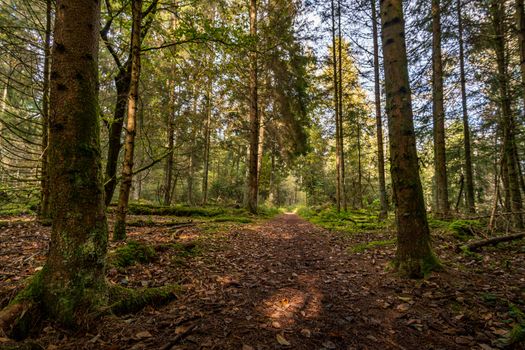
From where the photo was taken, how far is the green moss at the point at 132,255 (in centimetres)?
372

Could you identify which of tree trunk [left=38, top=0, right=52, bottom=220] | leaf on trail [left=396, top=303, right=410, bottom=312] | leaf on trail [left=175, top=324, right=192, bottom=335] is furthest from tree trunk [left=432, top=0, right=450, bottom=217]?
tree trunk [left=38, top=0, right=52, bottom=220]

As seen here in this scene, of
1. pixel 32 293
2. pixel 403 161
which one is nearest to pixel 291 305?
pixel 32 293

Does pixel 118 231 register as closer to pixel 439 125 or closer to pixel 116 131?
pixel 116 131

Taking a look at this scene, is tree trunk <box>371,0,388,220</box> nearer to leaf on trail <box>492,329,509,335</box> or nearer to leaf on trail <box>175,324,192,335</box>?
leaf on trail <box>492,329,509,335</box>

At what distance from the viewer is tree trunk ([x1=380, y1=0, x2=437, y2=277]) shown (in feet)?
12.6

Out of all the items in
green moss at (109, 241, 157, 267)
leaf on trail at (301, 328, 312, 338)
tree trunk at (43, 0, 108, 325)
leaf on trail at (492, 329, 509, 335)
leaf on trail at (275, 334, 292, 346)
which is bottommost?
leaf on trail at (301, 328, 312, 338)

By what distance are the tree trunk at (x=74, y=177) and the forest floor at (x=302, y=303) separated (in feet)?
0.91

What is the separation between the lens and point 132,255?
158 inches

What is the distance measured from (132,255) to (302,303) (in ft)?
9.11

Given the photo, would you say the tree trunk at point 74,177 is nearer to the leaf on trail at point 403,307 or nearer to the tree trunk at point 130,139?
the tree trunk at point 130,139

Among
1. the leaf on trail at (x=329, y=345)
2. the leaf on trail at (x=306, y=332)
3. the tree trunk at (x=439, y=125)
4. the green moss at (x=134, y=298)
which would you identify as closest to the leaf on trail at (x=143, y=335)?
the green moss at (x=134, y=298)

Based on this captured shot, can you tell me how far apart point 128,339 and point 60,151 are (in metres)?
1.73

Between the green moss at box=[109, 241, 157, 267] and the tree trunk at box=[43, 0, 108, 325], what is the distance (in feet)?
4.70

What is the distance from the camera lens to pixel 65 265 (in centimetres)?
220
